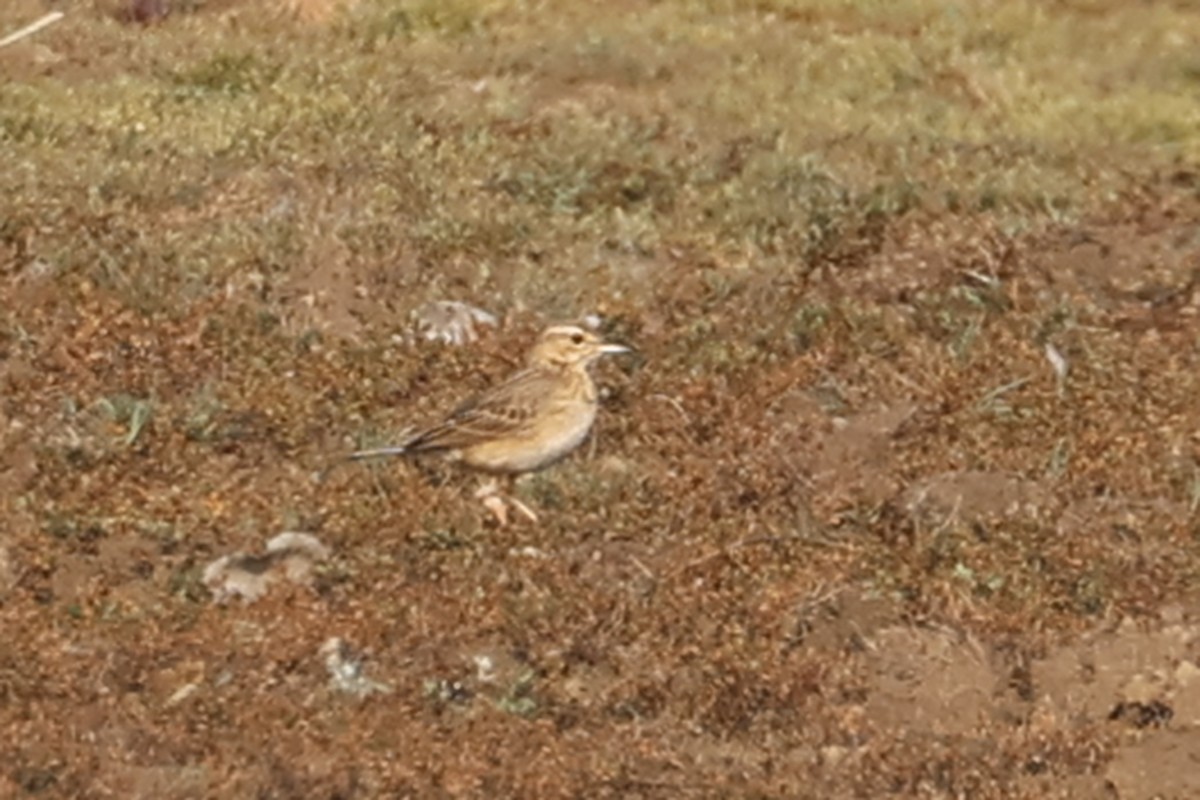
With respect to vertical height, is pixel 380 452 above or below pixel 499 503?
above

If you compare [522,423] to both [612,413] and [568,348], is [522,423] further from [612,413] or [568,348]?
Result: [612,413]

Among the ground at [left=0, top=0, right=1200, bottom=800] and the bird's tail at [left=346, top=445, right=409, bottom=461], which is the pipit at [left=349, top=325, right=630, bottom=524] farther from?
the ground at [left=0, top=0, right=1200, bottom=800]

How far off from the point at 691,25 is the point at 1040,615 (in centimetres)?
1151

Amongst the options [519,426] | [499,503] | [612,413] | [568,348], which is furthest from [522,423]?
[612,413]

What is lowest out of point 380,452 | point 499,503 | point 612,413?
point 612,413

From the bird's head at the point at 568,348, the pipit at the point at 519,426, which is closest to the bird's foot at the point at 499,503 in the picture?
the pipit at the point at 519,426

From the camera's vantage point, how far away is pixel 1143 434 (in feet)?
45.8

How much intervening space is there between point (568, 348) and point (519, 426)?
0.72 m

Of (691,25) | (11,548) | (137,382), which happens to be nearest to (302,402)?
(137,382)

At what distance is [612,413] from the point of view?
1427cm

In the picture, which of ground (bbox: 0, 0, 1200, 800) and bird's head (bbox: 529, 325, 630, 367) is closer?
ground (bbox: 0, 0, 1200, 800)

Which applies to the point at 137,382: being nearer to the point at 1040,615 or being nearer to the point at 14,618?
the point at 14,618

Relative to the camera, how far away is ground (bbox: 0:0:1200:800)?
425 inches

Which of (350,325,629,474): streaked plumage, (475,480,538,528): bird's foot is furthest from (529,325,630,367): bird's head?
(475,480,538,528): bird's foot
